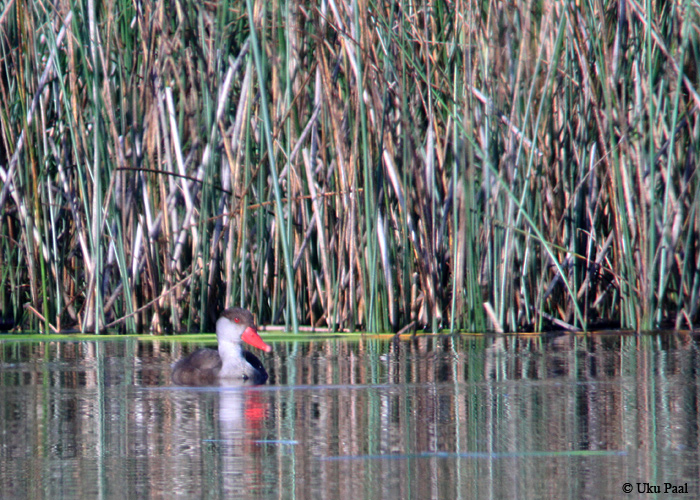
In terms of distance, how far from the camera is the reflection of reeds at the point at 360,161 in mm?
6215

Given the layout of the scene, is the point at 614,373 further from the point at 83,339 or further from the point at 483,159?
the point at 83,339

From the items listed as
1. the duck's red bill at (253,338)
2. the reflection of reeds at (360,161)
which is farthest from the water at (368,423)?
the reflection of reeds at (360,161)

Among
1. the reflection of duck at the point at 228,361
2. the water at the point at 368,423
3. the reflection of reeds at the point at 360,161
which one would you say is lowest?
the water at the point at 368,423

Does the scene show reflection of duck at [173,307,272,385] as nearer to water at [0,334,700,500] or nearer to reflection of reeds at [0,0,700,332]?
water at [0,334,700,500]

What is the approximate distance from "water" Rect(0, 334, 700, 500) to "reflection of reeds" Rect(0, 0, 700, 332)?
1.57ft

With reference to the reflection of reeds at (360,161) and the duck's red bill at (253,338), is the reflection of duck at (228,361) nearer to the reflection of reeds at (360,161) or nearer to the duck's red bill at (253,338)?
the duck's red bill at (253,338)

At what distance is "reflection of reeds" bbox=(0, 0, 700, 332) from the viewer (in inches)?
245

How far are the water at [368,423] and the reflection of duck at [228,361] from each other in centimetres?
11

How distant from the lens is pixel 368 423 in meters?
3.91

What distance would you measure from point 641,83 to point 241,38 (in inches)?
82.7

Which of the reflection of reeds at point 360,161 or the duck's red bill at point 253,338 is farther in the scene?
the reflection of reeds at point 360,161

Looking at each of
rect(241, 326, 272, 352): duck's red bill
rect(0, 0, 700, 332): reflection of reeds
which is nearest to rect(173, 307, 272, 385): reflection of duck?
rect(241, 326, 272, 352): duck's red bill

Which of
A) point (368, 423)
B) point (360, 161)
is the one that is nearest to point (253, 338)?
point (360, 161)

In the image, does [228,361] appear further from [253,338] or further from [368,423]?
[368,423]
